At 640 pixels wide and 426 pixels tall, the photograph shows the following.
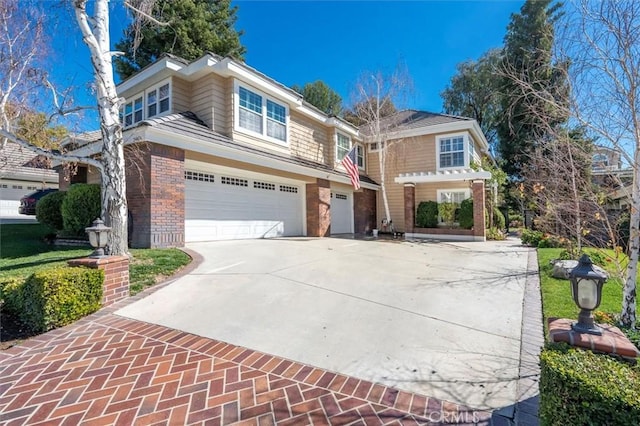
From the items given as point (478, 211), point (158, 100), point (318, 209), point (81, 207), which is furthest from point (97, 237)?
point (478, 211)

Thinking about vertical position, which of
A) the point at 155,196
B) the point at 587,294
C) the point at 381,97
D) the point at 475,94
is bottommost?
the point at 587,294

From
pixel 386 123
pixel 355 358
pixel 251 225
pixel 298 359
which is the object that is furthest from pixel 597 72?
pixel 386 123

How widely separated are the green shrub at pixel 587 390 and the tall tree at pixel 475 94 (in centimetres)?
3137

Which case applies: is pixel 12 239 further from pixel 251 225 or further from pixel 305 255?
pixel 305 255

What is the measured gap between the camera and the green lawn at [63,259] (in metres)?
5.62

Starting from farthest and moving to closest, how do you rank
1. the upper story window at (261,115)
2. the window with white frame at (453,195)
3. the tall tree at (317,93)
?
the tall tree at (317,93) < the window with white frame at (453,195) < the upper story window at (261,115)

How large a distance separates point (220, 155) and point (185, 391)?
8.01 m

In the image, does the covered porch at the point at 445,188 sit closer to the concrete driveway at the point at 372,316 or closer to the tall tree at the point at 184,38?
the concrete driveway at the point at 372,316

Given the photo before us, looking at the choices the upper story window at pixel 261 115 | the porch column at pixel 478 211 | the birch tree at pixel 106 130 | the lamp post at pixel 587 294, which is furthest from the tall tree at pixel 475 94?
the lamp post at pixel 587 294

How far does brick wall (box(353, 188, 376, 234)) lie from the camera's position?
704 inches

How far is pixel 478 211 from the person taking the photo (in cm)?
1397

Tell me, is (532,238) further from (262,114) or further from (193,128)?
(193,128)

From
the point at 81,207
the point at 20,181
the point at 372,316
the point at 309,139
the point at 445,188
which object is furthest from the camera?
the point at 20,181

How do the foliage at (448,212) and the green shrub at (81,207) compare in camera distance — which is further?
the foliage at (448,212)
